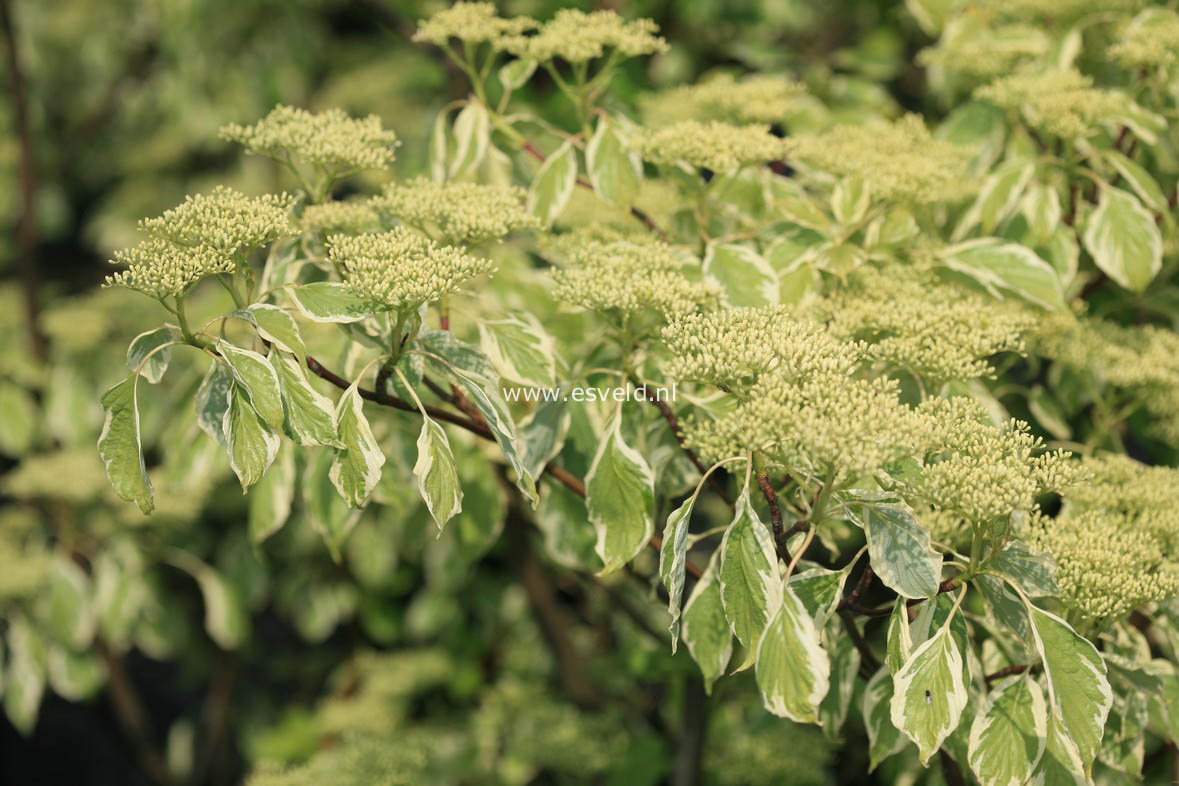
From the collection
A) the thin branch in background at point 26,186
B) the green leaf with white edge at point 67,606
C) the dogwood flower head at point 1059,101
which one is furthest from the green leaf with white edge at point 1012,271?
the thin branch in background at point 26,186

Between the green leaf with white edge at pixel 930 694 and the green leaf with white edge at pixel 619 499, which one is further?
the green leaf with white edge at pixel 619 499

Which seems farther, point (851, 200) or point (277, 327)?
point (851, 200)

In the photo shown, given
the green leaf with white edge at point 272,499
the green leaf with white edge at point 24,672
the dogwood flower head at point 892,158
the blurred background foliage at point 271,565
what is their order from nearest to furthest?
the dogwood flower head at point 892,158 → the green leaf with white edge at point 272,499 → the blurred background foliage at point 271,565 → the green leaf with white edge at point 24,672

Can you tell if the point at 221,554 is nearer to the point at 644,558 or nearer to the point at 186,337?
the point at 644,558

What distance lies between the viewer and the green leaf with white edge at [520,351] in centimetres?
91

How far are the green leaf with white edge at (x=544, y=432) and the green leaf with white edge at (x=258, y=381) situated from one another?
0.82ft

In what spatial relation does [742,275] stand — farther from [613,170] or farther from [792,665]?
[792,665]

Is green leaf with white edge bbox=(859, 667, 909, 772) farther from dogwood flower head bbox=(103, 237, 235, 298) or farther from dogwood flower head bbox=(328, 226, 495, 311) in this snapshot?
dogwood flower head bbox=(103, 237, 235, 298)

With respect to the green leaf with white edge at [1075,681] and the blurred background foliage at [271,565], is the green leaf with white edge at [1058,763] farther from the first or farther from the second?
the blurred background foliage at [271,565]

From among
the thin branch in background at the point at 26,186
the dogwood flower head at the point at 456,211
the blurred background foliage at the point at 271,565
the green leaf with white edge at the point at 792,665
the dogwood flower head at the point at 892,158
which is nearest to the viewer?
the green leaf with white edge at the point at 792,665

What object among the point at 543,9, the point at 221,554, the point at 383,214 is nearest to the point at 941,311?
the point at 383,214

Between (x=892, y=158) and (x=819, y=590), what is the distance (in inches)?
20.7

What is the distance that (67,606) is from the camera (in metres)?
1.89

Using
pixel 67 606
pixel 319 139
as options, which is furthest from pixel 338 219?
pixel 67 606
